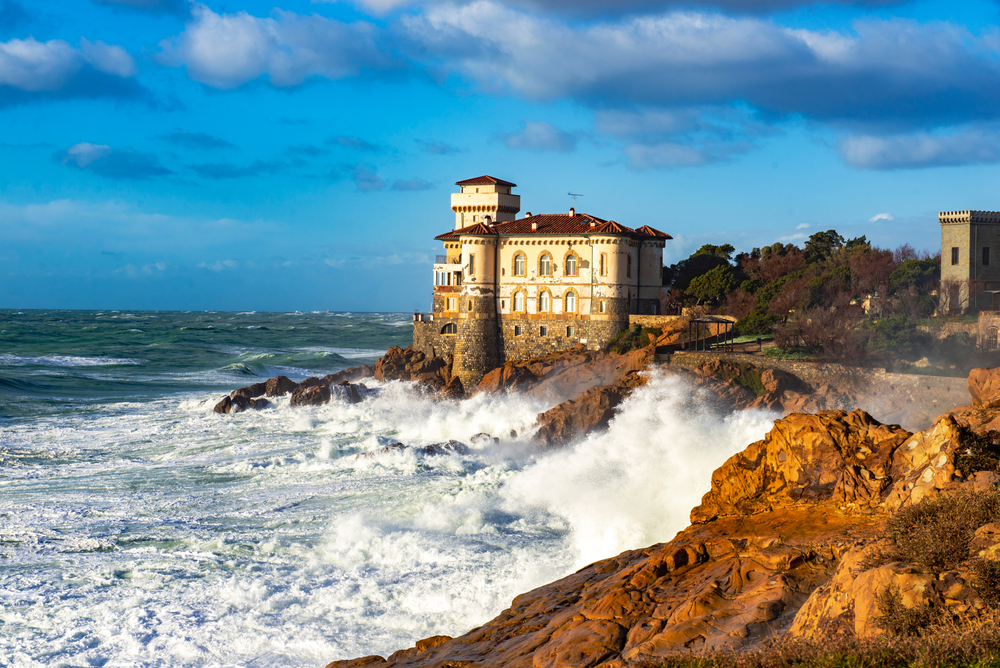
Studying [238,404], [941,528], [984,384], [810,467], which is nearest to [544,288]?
[238,404]

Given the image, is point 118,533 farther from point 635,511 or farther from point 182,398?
point 182,398

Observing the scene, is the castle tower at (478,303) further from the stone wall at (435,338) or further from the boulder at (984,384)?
the boulder at (984,384)

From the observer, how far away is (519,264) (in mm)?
49562

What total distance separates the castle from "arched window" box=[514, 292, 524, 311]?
70 millimetres

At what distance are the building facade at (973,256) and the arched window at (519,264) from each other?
2464 centimetres

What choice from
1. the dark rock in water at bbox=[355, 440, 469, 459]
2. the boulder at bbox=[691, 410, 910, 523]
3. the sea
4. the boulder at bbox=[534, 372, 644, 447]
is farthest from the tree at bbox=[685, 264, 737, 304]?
the boulder at bbox=[691, 410, 910, 523]

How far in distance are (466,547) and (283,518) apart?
5.53 metres

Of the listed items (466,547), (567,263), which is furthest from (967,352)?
(466,547)

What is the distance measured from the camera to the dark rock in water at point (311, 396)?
44188mm

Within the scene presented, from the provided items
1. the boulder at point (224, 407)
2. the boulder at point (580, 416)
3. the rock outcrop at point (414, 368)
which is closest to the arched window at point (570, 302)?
the rock outcrop at point (414, 368)

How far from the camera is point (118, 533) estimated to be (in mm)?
18766

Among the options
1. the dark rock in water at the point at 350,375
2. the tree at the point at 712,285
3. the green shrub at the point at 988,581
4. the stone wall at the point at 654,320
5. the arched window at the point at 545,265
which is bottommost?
the dark rock in water at the point at 350,375

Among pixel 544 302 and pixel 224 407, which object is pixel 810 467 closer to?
pixel 224 407

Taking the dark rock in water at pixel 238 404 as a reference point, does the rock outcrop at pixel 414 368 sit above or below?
above
